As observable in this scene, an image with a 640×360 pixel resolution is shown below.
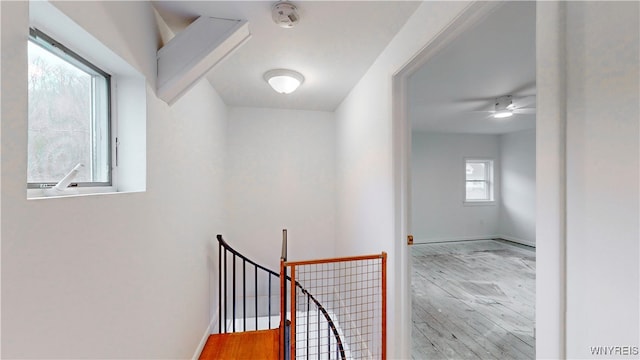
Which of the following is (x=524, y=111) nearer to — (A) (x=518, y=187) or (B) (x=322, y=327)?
(A) (x=518, y=187)

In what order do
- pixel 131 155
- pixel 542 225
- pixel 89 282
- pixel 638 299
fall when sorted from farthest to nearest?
pixel 131 155
pixel 89 282
pixel 542 225
pixel 638 299

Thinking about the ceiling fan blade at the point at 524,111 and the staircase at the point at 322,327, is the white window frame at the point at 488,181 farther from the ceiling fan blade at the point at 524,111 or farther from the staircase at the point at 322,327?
the staircase at the point at 322,327

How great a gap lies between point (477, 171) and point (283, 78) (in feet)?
19.7

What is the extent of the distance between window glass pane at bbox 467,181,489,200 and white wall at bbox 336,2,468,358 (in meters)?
4.71

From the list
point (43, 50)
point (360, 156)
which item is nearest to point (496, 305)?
point (360, 156)

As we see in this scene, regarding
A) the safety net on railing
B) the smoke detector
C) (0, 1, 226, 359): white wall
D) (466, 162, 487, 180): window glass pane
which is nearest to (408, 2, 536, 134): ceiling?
the smoke detector

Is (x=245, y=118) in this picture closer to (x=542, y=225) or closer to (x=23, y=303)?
(x=23, y=303)

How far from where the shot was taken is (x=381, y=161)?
1972mm

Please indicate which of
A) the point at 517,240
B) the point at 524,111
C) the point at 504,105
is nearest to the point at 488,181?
the point at 517,240

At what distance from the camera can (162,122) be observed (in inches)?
59.4

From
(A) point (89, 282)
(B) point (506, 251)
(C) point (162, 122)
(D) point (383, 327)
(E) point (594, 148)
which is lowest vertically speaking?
(B) point (506, 251)

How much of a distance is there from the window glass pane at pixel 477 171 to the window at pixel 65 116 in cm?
696

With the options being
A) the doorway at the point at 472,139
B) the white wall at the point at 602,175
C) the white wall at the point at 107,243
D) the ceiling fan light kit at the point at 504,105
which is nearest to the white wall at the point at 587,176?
the white wall at the point at 602,175

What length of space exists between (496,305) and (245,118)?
3.83m
